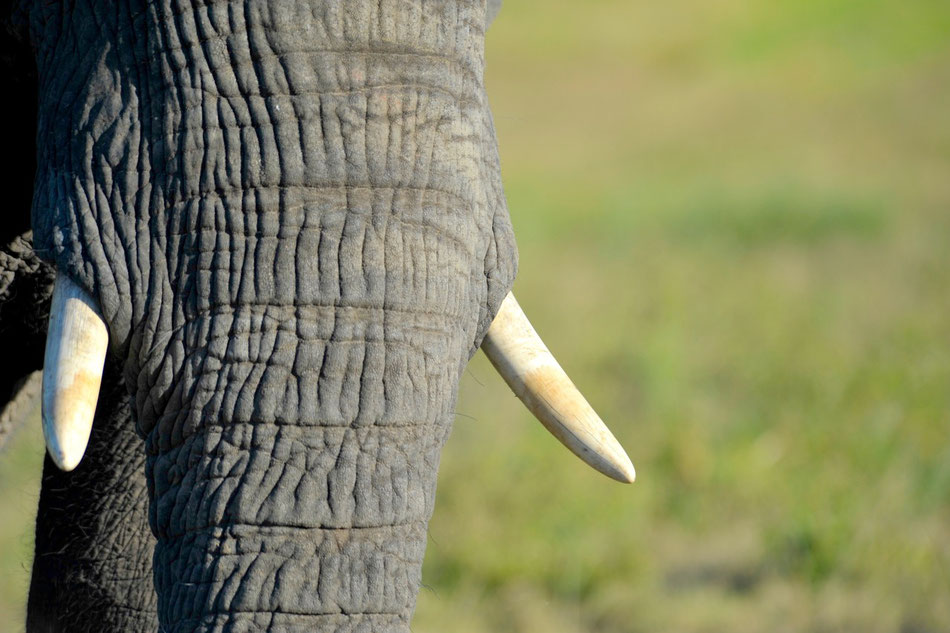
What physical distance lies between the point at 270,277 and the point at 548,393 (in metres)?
0.55

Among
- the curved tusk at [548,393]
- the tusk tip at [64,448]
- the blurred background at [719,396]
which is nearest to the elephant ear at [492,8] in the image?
the blurred background at [719,396]

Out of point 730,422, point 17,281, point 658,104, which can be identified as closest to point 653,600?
point 730,422

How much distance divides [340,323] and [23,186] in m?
0.96

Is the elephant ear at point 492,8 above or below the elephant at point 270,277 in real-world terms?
above

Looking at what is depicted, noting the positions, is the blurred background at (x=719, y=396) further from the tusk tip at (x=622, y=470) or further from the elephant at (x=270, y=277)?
the elephant at (x=270, y=277)

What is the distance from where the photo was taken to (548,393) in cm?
225

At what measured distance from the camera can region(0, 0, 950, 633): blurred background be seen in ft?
15.5

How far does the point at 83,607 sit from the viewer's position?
3.18 metres

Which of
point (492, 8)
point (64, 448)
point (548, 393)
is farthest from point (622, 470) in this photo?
point (492, 8)

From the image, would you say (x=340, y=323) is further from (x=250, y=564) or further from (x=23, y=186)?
(x=23, y=186)

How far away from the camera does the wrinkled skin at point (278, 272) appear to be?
192 cm

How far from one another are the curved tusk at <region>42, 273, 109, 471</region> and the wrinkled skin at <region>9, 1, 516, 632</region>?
0.04 metres

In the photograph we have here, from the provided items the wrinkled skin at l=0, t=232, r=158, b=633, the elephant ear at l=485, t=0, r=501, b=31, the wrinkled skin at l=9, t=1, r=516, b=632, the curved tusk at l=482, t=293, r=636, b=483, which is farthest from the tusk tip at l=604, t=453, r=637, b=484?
the wrinkled skin at l=0, t=232, r=158, b=633

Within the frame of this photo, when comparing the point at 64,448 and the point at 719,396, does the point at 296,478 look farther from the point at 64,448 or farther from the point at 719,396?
the point at 719,396
